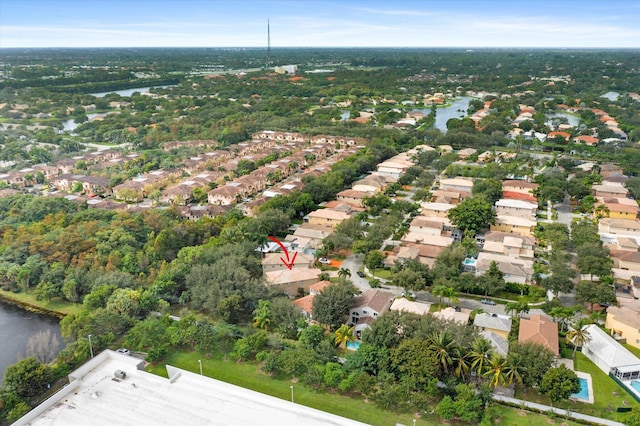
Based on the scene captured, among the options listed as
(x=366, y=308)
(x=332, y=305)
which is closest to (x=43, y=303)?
(x=332, y=305)

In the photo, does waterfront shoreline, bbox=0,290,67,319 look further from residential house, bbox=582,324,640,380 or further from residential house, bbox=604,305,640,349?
residential house, bbox=604,305,640,349

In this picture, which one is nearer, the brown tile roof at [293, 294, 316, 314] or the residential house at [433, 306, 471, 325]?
the residential house at [433, 306, 471, 325]

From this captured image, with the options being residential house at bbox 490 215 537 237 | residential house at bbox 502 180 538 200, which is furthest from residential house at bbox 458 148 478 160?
residential house at bbox 490 215 537 237

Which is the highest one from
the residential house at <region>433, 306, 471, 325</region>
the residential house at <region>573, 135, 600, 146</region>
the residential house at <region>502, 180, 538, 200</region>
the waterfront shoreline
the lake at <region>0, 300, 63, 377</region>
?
the residential house at <region>573, 135, 600, 146</region>

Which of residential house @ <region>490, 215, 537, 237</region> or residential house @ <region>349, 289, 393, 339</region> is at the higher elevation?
residential house @ <region>490, 215, 537, 237</region>

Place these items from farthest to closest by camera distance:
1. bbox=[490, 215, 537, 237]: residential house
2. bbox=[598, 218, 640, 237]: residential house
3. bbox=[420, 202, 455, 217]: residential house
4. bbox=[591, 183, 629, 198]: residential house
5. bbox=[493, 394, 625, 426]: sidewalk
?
1. bbox=[591, 183, 629, 198]: residential house
2. bbox=[420, 202, 455, 217]: residential house
3. bbox=[490, 215, 537, 237]: residential house
4. bbox=[598, 218, 640, 237]: residential house
5. bbox=[493, 394, 625, 426]: sidewalk

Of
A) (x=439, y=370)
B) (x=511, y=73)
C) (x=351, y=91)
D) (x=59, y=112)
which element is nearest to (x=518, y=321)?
(x=439, y=370)
